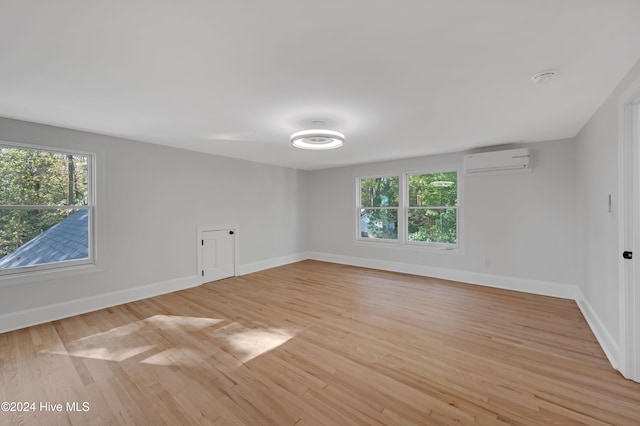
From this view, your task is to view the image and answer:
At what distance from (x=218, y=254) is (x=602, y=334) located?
5300 mm

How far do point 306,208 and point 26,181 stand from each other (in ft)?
16.5

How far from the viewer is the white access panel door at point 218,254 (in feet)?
15.4

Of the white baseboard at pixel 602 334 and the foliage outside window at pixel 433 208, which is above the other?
the foliage outside window at pixel 433 208

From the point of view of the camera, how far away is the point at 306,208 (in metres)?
6.98

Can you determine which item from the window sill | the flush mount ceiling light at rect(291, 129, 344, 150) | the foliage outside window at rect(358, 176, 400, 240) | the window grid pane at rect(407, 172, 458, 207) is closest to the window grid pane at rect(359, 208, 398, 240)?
the foliage outside window at rect(358, 176, 400, 240)

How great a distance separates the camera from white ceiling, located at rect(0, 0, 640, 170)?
135cm

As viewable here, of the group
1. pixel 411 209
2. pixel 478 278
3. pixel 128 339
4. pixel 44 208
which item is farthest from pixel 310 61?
pixel 478 278

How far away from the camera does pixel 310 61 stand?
5.86ft

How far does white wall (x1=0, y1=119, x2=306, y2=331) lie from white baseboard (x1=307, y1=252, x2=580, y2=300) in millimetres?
2468

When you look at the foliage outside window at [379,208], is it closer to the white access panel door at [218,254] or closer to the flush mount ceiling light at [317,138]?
the flush mount ceiling light at [317,138]

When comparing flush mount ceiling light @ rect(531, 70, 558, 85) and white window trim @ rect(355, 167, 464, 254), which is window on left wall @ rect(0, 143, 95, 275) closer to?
white window trim @ rect(355, 167, 464, 254)

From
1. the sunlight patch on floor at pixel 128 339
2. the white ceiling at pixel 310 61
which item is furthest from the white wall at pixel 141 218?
the sunlight patch on floor at pixel 128 339

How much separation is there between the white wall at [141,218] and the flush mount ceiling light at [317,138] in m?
2.36

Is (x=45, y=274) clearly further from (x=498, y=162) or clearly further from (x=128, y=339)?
(x=498, y=162)
